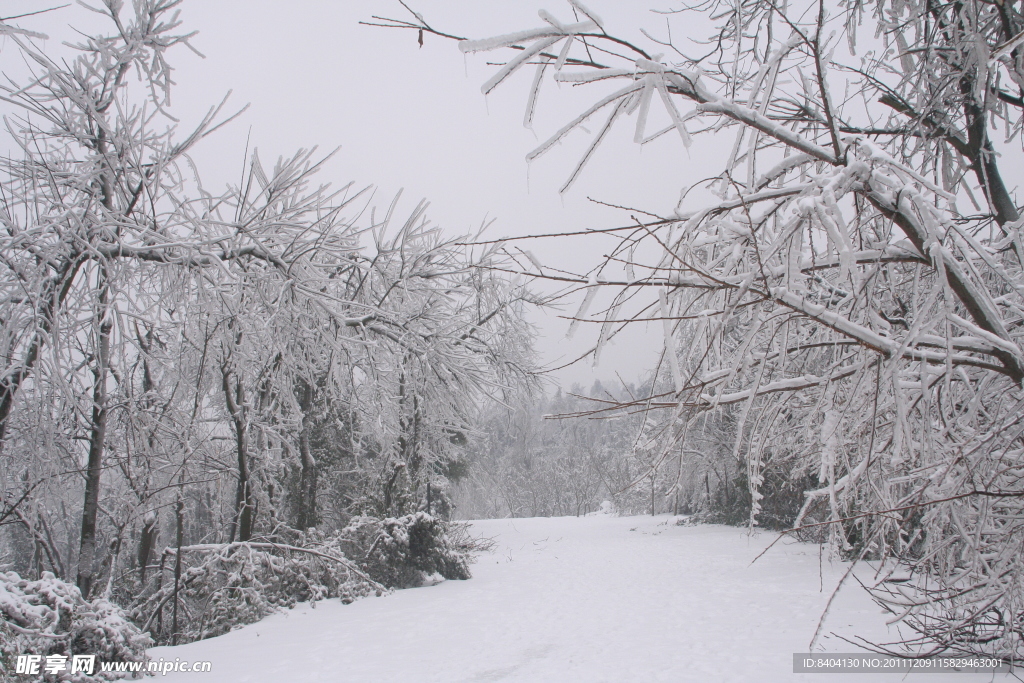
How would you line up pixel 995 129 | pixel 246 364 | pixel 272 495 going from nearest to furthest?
pixel 995 129 → pixel 246 364 → pixel 272 495

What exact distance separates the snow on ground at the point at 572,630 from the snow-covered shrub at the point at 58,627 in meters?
0.46

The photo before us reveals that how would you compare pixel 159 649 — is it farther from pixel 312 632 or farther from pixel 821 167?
pixel 821 167

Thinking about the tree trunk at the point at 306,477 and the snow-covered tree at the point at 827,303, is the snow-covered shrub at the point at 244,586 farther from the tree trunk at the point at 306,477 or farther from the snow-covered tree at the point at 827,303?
the snow-covered tree at the point at 827,303

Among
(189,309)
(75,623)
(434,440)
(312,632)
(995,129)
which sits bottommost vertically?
(312,632)

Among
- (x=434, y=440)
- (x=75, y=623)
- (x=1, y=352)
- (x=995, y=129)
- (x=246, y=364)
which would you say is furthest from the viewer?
(x=434, y=440)

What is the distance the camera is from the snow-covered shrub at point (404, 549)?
9352mm

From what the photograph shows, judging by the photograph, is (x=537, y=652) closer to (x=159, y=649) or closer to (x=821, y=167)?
(x=159, y=649)

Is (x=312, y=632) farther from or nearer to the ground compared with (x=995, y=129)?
nearer to the ground

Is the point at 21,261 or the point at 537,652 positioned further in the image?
the point at 537,652

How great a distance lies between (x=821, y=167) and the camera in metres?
2.14

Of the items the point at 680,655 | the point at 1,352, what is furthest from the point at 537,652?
the point at 1,352

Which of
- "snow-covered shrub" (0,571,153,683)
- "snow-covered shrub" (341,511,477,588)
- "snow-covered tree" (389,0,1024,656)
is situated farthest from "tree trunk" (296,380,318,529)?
"snow-covered tree" (389,0,1024,656)

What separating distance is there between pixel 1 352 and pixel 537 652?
4856mm

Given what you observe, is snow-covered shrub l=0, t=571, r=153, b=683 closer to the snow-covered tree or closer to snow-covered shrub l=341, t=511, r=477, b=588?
the snow-covered tree
